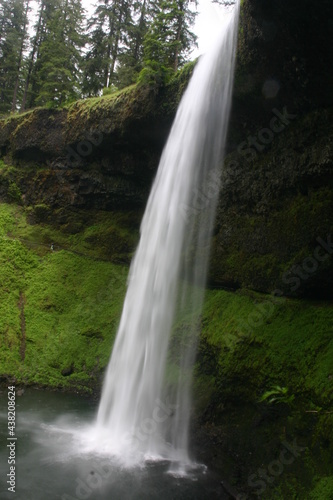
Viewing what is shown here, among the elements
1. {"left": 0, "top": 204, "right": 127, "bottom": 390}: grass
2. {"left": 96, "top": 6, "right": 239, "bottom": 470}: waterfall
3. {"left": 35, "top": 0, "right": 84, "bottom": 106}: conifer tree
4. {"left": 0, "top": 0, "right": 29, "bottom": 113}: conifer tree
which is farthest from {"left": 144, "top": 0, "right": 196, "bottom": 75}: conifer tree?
{"left": 0, "top": 0, "right": 29, "bottom": 113}: conifer tree

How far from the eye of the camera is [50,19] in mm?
24344

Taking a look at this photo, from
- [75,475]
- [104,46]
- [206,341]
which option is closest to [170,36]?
[104,46]

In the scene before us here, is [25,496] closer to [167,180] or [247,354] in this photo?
[247,354]

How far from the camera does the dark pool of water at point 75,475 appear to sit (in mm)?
6781

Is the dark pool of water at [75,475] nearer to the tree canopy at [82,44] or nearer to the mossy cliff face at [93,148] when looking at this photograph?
the mossy cliff face at [93,148]

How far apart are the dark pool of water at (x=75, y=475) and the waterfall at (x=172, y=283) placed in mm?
887

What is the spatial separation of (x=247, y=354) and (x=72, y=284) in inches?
354

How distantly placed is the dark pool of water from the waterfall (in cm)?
89

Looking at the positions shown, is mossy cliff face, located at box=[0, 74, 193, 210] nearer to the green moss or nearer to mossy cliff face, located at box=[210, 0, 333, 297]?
mossy cliff face, located at box=[210, 0, 333, 297]

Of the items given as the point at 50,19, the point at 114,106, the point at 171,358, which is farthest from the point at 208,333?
the point at 50,19

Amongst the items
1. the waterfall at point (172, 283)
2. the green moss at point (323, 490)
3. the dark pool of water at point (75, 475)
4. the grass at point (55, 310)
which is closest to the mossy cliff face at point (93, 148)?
the waterfall at point (172, 283)

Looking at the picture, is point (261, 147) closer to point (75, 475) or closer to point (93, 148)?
point (93, 148)

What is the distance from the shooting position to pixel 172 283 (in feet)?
37.1

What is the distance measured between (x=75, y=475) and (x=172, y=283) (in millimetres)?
5687
